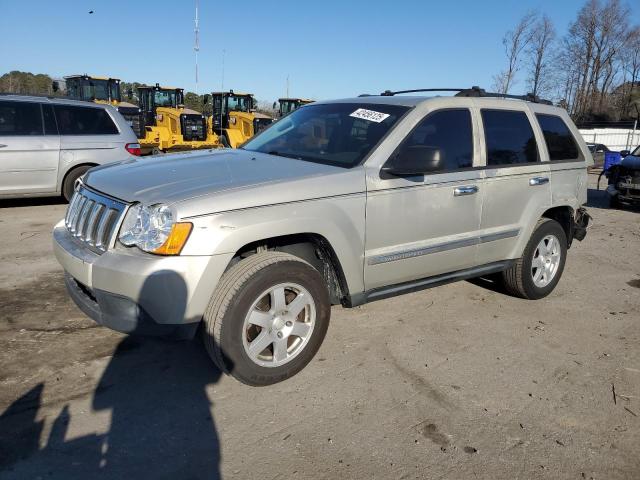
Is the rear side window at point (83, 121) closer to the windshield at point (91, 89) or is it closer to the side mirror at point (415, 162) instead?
the side mirror at point (415, 162)

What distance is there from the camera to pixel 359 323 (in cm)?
423

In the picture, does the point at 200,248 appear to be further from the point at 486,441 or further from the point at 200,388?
the point at 486,441

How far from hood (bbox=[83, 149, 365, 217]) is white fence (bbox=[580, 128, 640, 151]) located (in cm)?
2965

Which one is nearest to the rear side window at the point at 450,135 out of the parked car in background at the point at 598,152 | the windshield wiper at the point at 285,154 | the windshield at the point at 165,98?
the windshield wiper at the point at 285,154

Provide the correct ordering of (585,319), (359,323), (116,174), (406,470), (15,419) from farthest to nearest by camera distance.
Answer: (585,319) → (359,323) → (116,174) → (15,419) → (406,470)

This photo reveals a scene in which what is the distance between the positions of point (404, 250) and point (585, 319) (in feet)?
6.80

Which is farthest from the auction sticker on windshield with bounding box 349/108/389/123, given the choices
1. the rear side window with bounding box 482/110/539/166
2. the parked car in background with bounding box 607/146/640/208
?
the parked car in background with bounding box 607/146/640/208

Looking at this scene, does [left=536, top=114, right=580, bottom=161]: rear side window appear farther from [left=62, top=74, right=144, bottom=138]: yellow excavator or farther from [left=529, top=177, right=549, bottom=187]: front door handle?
[left=62, top=74, right=144, bottom=138]: yellow excavator

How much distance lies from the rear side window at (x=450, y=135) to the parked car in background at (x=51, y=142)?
6.37 m

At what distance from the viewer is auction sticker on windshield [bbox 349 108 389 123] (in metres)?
3.84

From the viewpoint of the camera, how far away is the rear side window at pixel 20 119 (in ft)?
25.3

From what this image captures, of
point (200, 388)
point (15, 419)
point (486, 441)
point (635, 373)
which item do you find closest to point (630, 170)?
point (635, 373)

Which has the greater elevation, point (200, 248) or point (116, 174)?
point (116, 174)

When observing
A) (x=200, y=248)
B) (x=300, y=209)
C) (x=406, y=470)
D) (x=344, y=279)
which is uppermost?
(x=300, y=209)
